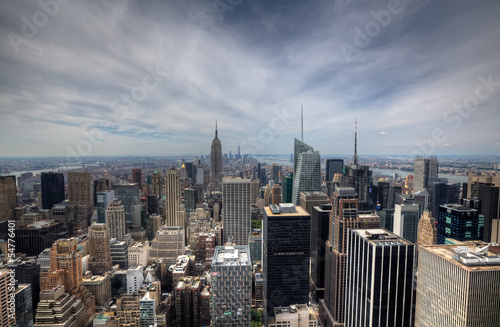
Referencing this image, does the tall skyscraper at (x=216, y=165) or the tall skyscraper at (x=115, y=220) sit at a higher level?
the tall skyscraper at (x=216, y=165)

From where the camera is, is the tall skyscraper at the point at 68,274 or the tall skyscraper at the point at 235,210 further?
the tall skyscraper at the point at 235,210

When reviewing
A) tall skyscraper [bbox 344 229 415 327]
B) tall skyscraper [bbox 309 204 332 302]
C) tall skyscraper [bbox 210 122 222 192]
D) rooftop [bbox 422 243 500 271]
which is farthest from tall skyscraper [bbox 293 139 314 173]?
rooftop [bbox 422 243 500 271]

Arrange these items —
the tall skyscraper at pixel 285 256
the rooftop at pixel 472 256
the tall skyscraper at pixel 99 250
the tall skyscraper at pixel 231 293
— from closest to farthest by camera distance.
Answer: the rooftop at pixel 472 256
the tall skyscraper at pixel 231 293
the tall skyscraper at pixel 285 256
the tall skyscraper at pixel 99 250

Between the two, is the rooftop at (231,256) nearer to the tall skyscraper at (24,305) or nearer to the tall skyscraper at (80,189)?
the tall skyscraper at (24,305)


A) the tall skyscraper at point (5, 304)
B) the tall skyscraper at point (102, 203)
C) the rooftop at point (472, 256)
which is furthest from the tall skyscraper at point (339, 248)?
the tall skyscraper at point (102, 203)

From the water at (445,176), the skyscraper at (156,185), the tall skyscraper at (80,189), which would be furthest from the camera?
the skyscraper at (156,185)

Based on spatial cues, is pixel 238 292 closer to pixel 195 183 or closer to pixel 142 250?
pixel 142 250

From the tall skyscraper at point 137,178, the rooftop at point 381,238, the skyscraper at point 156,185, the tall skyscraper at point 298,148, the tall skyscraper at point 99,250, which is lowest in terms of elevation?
the tall skyscraper at point 99,250
